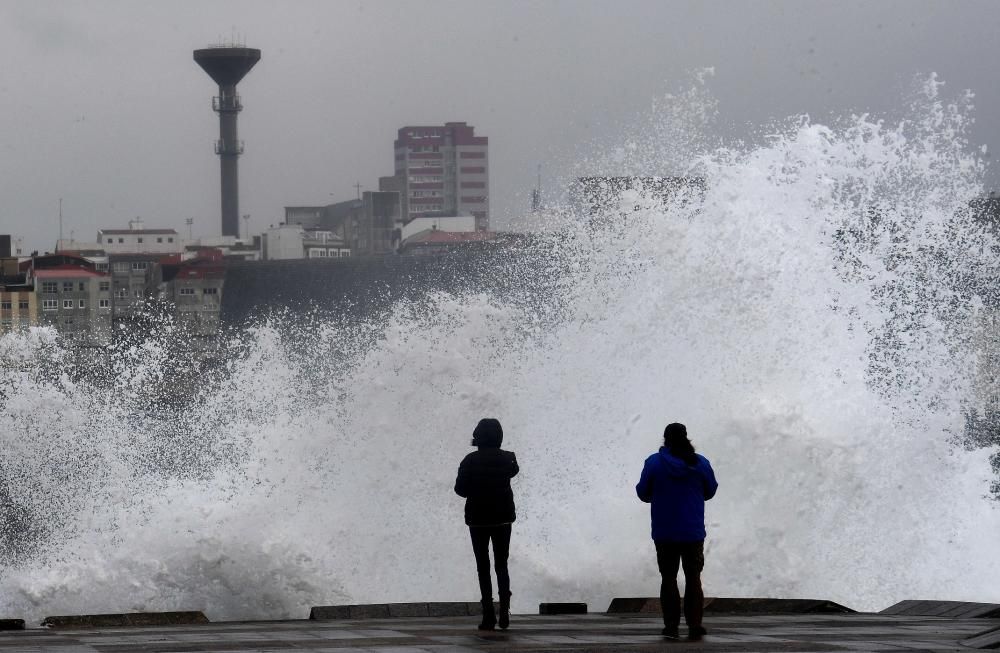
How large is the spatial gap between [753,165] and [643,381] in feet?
10.9

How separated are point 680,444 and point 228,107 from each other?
523ft

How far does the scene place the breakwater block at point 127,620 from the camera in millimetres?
11617

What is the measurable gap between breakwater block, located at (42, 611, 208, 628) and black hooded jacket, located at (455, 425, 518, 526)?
7.35 ft

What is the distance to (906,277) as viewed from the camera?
5644 centimetres

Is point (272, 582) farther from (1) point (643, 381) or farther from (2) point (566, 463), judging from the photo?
(1) point (643, 381)

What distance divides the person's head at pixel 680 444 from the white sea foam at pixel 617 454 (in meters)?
5.21

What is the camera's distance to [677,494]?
9938 millimetres

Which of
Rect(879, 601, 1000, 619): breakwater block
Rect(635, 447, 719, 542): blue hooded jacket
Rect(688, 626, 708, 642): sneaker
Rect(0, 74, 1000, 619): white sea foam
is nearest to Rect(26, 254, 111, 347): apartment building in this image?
Rect(0, 74, 1000, 619): white sea foam

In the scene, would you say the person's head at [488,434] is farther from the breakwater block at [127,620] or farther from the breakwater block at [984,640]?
the breakwater block at [984,640]

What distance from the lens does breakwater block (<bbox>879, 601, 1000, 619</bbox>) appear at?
11.1m

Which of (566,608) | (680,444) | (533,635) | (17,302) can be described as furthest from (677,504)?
(17,302)

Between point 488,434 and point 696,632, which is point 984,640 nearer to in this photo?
point 696,632

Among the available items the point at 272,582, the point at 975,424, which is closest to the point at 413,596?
the point at 272,582

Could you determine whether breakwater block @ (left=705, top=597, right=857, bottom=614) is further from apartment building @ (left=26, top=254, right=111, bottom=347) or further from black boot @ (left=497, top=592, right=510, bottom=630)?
apartment building @ (left=26, top=254, right=111, bottom=347)
